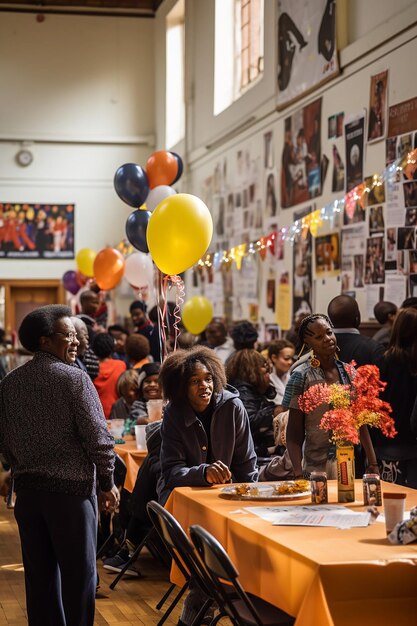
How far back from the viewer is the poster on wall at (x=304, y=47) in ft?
33.9

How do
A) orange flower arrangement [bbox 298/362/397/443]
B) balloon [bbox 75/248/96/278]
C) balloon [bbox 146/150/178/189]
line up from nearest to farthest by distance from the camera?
orange flower arrangement [bbox 298/362/397/443] → balloon [bbox 146/150/178/189] → balloon [bbox 75/248/96/278]

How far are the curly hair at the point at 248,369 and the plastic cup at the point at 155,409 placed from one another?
0.47 meters

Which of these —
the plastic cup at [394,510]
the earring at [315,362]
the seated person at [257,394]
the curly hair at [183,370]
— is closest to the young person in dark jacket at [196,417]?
the curly hair at [183,370]

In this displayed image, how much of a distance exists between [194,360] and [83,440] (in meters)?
0.93

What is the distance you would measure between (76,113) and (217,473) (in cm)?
1586

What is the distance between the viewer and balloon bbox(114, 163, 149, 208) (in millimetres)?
9992

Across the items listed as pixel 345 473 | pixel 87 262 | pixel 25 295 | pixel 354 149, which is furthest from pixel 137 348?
pixel 25 295

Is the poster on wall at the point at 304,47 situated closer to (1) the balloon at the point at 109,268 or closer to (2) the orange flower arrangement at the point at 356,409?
(1) the balloon at the point at 109,268

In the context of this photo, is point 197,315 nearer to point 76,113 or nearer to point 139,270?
point 139,270

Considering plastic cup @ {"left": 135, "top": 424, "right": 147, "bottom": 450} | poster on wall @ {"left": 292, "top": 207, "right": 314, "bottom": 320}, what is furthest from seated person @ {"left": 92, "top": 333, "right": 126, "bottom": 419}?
poster on wall @ {"left": 292, "top": 207, "right": 314, "bottom": 320}

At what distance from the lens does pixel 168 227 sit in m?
7.27

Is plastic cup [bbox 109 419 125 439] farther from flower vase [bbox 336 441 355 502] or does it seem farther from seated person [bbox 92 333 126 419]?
flower vase [bbox 336 441 355 502]

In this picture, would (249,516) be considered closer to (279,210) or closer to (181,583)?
(181,583)

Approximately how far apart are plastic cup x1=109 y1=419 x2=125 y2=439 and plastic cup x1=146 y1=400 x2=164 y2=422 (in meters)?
0.50
